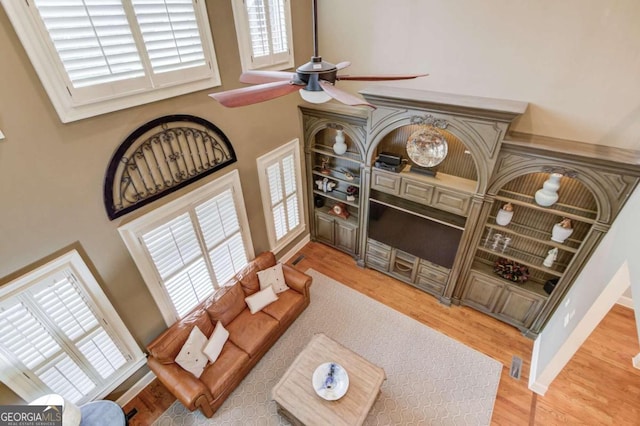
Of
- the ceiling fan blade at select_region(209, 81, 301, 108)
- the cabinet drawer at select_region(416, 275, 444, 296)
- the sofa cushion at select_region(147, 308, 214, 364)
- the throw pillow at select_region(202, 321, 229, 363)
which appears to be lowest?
the cabinet drawer at select_region(416, 275, 444, 296)

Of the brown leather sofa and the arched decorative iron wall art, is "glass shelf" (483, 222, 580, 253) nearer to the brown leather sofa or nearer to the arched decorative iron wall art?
the brown leather sofa

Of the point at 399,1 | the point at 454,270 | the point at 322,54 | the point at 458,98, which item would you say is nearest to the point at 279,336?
the point at 454,270

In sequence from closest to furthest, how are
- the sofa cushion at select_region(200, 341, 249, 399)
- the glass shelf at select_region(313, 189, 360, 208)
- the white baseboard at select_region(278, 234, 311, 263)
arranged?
the sofa cushion at select_region(200, 341, 249, 399) → the glass shelf at select_region(313, 189, 360, 208) → the white baseboard at select_region(278, 234, 311, 263)

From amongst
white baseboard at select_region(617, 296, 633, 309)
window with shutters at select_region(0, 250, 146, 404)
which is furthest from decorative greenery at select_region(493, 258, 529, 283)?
window with shutters at select_region(0, 250, 146, 404)

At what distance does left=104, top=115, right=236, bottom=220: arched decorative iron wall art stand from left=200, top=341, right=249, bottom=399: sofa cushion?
208 cm

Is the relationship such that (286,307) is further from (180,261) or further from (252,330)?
(180,261)

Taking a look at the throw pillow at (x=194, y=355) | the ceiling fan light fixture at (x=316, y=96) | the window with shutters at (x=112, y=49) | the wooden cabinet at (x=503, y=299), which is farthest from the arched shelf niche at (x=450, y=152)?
the throw pillow at (x=194, y=355)

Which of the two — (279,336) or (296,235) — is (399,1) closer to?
(296,235)

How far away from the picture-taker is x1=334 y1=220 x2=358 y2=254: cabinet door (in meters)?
5.44

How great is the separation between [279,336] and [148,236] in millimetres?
2270

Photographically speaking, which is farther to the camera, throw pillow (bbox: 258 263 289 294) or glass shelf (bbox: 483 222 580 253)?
throw pillow (bbox: 258 263 289 294)

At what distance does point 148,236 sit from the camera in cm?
322

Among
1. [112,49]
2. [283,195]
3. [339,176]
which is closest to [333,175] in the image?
[339,176]

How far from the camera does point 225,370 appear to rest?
3.57 m
